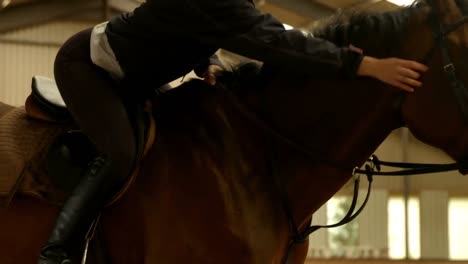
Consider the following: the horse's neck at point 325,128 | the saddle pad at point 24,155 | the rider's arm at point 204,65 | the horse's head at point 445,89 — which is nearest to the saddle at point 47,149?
the saddle pad at point 24,155

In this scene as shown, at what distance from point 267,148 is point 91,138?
60 cm

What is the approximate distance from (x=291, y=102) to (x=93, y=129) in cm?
68

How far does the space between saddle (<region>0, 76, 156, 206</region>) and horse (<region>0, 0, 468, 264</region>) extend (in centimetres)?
5

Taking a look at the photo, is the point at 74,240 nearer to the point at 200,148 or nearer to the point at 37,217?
the point at 37,217

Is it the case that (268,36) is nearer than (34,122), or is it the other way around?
Answer: (268,36)

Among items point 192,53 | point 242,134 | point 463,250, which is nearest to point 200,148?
point 242,134

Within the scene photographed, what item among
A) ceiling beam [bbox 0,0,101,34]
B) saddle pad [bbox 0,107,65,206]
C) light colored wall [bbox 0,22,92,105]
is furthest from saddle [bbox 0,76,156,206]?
ceiling beam [bbox 0,0,101,34]

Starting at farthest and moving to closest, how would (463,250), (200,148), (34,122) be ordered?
(463,250), (34,122), (200,148)

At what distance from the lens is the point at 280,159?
2.49 m

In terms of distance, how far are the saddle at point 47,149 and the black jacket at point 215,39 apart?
0.64 feet

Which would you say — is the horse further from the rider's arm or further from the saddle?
the rider's arm

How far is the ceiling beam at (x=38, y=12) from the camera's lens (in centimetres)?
1370

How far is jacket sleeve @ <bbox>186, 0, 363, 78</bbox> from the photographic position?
2.27m

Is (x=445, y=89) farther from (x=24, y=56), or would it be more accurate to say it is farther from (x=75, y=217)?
(x=24, y=56)
